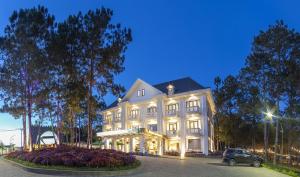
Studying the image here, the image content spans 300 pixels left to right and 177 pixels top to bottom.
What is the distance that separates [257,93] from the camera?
43938 mm

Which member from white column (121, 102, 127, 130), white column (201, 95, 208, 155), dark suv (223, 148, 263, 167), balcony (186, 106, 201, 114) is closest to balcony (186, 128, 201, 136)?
white column (201, 95, 208, 155)

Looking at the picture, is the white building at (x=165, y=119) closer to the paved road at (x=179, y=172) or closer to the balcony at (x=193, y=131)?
the balcony at (x=193, y=131)

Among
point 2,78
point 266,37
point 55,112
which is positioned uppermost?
point 266,37

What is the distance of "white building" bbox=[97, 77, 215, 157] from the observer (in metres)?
54.2

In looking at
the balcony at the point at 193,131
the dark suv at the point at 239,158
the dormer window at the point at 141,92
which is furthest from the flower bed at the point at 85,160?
the dormer window at the point at 141,92

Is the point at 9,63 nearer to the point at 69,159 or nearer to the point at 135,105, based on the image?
the point at 69,159

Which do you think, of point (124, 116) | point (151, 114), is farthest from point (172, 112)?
point (124, 116)

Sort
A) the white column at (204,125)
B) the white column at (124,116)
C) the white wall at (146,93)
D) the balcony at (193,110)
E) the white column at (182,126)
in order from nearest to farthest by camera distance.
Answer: the white column at (204,125) < the balcony at (193,110) < the white column at (182,126) < the white wall at (146,93) < the white column at (124,116)

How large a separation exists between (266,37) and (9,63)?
1098 inches

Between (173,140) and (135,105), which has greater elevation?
(135,105)

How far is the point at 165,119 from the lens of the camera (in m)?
58.9

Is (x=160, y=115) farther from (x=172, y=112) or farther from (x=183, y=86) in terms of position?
(x=183, y=86)

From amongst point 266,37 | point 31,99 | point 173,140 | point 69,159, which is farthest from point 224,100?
point 69,159

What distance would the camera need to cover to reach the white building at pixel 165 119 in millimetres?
54156
